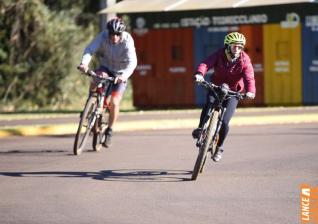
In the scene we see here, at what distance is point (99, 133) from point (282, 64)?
35.3 ft

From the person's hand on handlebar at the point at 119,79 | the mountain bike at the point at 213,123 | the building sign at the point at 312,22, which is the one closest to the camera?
the mountain bike at the point at 213,123

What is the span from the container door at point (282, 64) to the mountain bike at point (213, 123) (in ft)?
40.7

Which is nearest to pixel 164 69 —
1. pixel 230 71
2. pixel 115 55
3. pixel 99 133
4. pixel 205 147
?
pixel 99 133

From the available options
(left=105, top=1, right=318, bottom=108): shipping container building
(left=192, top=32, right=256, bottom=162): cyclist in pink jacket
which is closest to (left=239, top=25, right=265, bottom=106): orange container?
(left=105, top=1, right=318, bottom=108): shipping container building

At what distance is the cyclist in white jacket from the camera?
43.5 ft

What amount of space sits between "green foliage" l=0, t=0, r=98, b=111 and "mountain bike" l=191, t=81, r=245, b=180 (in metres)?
15.9

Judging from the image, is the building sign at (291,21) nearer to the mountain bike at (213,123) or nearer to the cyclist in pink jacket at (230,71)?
the cyclist in pink jacket at (230,71)

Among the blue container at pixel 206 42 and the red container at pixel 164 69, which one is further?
the red container at pixel 164 69

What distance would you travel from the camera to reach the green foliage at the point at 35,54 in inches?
1051

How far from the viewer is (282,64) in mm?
23750

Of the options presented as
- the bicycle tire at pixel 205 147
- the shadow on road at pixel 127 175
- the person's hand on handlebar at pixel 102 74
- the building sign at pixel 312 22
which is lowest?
the building sign at pixel 312 22

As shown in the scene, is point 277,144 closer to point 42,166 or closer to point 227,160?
point 227,160

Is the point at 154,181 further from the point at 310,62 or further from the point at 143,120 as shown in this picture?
the point at 310,62

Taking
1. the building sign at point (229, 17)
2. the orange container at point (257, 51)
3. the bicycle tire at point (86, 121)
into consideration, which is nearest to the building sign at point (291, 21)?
the building sign at point (229, 17)
